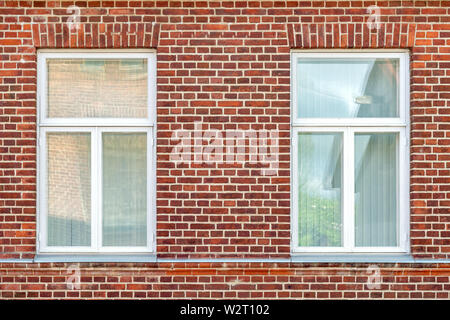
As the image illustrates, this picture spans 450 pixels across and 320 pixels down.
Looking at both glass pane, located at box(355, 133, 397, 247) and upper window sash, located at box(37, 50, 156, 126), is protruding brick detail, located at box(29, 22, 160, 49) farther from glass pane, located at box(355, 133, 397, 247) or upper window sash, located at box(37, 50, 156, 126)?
glass pane, located at box(355, 133, 397, 247)

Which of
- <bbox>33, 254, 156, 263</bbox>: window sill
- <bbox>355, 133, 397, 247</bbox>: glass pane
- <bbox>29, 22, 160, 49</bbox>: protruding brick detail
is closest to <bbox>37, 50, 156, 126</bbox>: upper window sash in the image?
<bbox>29, 22, 160, 49</bbox>: protruding brick detail

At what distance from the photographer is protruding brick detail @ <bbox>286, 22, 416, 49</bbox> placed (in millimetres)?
5434

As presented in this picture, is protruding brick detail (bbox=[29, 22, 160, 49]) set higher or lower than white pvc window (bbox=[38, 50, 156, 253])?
higher

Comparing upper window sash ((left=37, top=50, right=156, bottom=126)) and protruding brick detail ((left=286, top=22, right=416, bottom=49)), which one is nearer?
protruding brick detail ((left=286, top=22, right=416, bottom=49))

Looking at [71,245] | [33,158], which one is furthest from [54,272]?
[33,158]

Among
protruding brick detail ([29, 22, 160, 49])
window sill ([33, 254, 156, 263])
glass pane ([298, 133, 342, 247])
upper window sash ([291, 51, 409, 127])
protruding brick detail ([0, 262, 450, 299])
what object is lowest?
protruding brick detail ([0, 262, 450, 299])

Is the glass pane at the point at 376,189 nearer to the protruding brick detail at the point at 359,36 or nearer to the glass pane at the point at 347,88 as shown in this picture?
the glass pane at the point at 347,88

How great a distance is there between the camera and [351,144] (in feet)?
18.2

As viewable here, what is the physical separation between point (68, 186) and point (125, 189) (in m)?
0.57

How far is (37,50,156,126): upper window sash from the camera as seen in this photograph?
5.54 meters

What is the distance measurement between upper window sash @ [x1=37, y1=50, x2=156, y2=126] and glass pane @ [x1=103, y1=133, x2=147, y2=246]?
14 centimetres

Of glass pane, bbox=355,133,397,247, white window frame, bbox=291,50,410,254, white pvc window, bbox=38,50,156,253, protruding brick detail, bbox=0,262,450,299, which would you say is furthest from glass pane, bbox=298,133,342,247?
white pvc window, bbox=38,50,156,253

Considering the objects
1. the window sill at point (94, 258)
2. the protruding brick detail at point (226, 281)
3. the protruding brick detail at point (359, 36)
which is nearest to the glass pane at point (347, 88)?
the protruding brick detail at point (359, 36)

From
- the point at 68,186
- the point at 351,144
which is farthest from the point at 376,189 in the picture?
the point at 68,186
